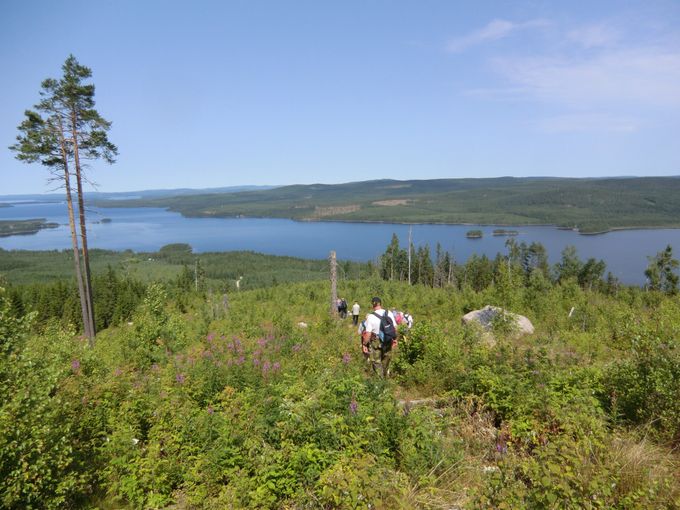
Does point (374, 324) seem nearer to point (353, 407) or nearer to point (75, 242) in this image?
point (353, 407)

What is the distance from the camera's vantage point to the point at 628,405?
5.86 meters

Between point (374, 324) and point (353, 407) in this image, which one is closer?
point (353, 407)

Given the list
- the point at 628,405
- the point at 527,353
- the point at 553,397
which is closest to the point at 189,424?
the point at 553,397

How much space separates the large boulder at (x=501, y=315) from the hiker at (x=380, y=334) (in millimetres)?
6759

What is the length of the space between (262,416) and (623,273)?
139896mm

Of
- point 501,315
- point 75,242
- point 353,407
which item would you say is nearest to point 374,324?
point 353,407

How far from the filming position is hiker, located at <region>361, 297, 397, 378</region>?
853cm

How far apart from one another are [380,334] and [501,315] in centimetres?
837

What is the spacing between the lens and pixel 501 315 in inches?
586

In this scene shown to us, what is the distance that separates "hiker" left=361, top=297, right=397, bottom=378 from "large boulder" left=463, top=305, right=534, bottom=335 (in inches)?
266

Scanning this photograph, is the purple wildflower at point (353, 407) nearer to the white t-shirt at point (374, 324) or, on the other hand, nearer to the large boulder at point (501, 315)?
the white t-shirt at point (374, 324)

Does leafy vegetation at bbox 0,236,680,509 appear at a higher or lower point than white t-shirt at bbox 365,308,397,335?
lower

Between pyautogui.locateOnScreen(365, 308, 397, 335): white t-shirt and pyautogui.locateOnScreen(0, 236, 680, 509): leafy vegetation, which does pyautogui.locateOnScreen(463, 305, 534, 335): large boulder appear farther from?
pyautogui.locateOnScreen(365, 308, 397, 335): white t-shirt

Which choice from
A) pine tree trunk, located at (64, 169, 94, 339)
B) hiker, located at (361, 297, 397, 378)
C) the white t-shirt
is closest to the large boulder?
hiker, located at (361, 297, 397, 378)
